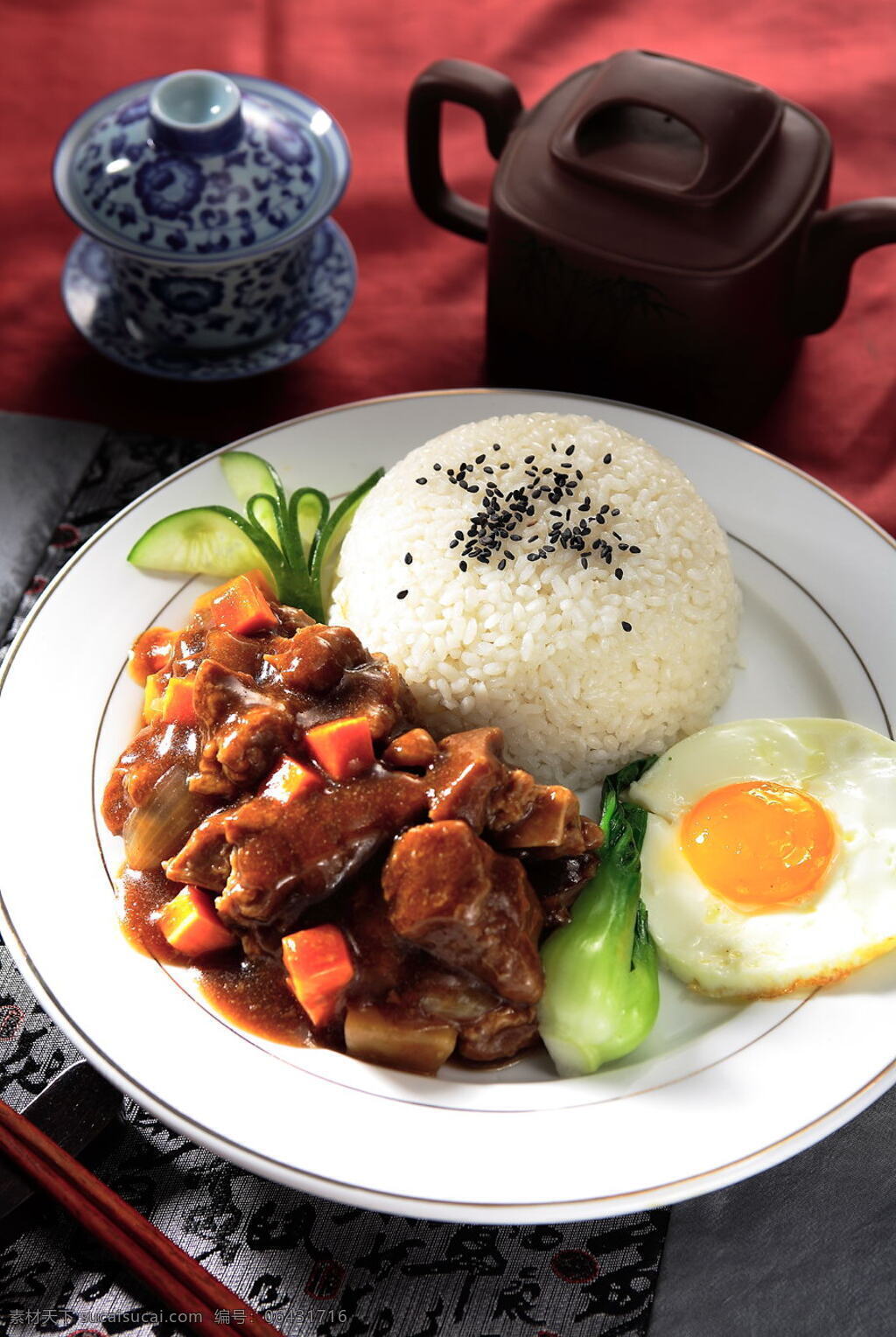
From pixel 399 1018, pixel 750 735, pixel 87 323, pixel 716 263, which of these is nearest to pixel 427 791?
pixel 399 1018

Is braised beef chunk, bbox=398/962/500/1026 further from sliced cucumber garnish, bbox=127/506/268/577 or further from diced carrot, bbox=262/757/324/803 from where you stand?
sliced cucumber garnish, bbox=127/506/268/577

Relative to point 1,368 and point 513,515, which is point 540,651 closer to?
point 513,515

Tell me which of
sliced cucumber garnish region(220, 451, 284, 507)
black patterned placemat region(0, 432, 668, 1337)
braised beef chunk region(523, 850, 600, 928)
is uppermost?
sliced cucumber garnish region(220, 451, 284, 507)

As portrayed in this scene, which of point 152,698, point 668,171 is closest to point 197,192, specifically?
point 668,171

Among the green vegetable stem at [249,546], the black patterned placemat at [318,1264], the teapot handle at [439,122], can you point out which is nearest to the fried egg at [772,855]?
the black patterned placemat at [318,1264]

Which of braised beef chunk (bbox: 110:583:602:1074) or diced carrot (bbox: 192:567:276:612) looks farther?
diced carrot (bbox: 192:567:276:612)

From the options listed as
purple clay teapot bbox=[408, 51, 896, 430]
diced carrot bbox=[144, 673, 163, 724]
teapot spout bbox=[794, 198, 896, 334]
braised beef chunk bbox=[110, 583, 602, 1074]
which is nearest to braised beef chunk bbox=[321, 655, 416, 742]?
braised beef chunk bbox=[110, 583, 602, 1074]
